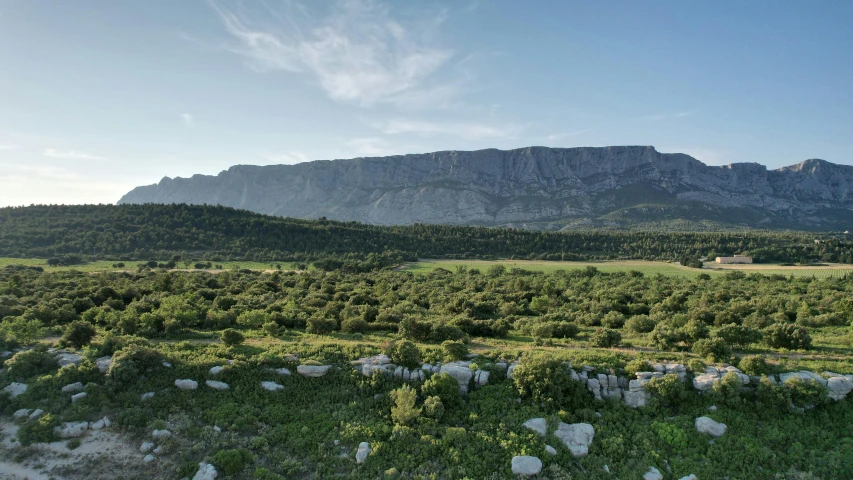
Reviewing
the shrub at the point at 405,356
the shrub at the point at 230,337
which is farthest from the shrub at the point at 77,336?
the shrub at the point at 405,356

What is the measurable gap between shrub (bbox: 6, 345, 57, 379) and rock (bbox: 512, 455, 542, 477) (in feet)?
71.8

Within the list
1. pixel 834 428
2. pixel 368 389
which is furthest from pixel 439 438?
pixel 834 428

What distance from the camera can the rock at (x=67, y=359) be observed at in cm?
2027

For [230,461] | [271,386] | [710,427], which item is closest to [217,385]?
[271,386]

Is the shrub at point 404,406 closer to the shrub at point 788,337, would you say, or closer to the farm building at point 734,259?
the shrub at point 788,337

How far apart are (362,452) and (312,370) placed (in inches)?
225

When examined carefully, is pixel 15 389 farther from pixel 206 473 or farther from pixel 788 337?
pixel 788 337

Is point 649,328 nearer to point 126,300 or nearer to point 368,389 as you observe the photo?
point 368,389

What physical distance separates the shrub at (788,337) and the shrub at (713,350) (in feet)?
11.7

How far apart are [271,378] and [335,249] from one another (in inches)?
3259

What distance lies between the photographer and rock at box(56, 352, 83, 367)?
20266 millimetres

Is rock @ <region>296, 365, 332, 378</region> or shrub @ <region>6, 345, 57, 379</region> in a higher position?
shrub @ <region>6, 345, 57, 379</region>

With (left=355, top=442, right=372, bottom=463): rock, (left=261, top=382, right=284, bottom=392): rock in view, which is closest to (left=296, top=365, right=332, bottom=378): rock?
(left=261, top=382, right=284, bottom=392): rock

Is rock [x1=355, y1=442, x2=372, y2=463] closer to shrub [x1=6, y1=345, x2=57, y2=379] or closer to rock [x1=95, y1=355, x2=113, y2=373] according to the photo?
rock [x1=95, y1=355, x2=113, y2=373]
